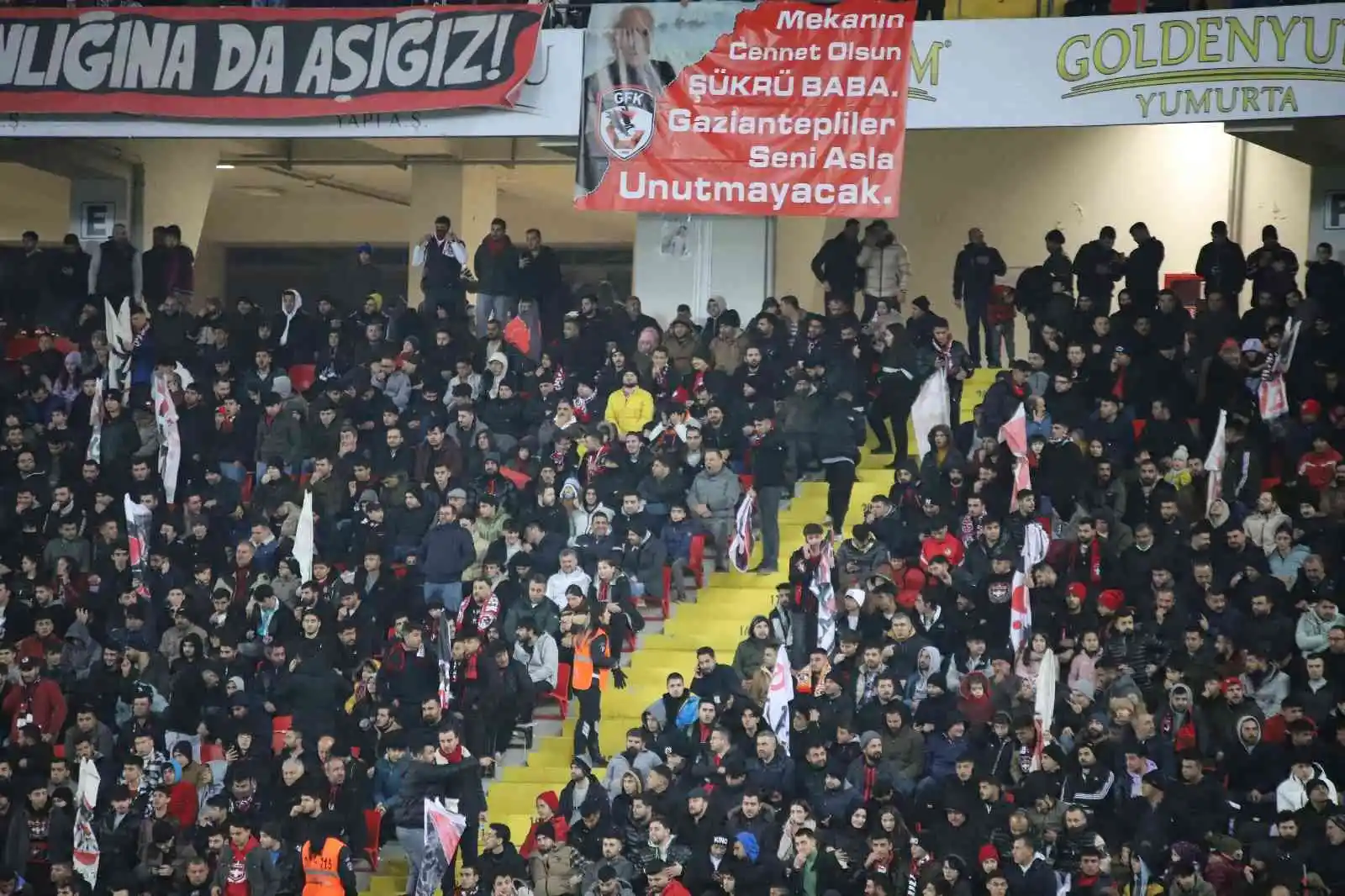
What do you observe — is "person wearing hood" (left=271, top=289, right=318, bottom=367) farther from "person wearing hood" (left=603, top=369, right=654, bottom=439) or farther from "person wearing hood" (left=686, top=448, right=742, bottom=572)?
"person wearing hood" (left=686, top=448, right=742, bottom=572)

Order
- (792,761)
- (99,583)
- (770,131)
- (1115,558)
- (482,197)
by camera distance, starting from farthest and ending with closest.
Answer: (482,197)
(770,131)
(99,583)
(1115,558)
(792,761)

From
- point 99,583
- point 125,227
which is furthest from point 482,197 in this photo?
point 99,583

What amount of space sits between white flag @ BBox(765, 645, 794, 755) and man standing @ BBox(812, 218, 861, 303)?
5.89 metres

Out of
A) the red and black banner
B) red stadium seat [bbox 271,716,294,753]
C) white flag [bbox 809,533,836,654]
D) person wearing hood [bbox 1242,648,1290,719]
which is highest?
the red and black banner

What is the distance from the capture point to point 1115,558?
16.8 meters

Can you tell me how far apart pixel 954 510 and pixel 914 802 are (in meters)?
3.15

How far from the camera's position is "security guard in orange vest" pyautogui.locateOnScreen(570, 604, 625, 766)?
16969 millimetres

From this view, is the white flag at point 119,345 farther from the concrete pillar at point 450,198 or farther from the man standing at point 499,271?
the concrete pillar at point 450,198

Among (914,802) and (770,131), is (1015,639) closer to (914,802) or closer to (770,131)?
(914,802)

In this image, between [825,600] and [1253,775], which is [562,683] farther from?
[1253,775]

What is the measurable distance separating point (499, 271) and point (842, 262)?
3.22m

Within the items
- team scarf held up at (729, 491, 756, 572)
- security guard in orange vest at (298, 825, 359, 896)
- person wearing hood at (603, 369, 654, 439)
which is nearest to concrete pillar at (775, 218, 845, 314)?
person wearing hood at (603, 369, 654, 439)

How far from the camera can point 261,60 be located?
21906 millimetres

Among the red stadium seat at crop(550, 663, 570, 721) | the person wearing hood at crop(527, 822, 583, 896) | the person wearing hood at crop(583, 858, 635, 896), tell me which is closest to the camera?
the person wearing hood at crop(583, 858, 635, 896)
